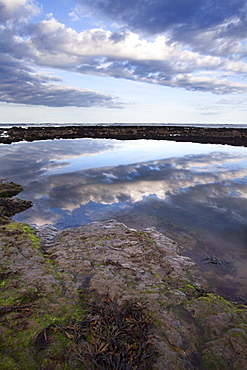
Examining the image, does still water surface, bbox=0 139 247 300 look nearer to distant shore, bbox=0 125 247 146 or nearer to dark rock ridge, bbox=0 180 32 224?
dark rock ridge, bbox=0 180 32 224

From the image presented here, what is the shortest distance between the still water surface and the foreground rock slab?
1.15 meters

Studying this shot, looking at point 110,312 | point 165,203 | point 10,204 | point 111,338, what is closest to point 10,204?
point 10,204

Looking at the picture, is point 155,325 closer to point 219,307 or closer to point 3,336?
point 219,307

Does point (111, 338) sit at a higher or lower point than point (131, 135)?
higher

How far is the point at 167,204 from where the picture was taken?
11.0 metres

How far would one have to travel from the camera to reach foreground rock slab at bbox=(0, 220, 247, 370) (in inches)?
126

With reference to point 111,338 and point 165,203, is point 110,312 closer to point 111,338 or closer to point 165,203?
point 111,338

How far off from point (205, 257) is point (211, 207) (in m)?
4.81

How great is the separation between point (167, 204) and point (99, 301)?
742cm

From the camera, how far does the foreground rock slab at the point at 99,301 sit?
126 inches

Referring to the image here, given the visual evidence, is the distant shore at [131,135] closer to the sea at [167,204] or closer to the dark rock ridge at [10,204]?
the sea at [167,204]

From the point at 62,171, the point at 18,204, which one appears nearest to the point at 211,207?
the point at 18,204

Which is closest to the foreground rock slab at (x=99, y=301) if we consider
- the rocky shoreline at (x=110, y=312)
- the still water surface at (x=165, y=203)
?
the rocky shoreline at (x=110, y=312)

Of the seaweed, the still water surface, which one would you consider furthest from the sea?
the seaweed
